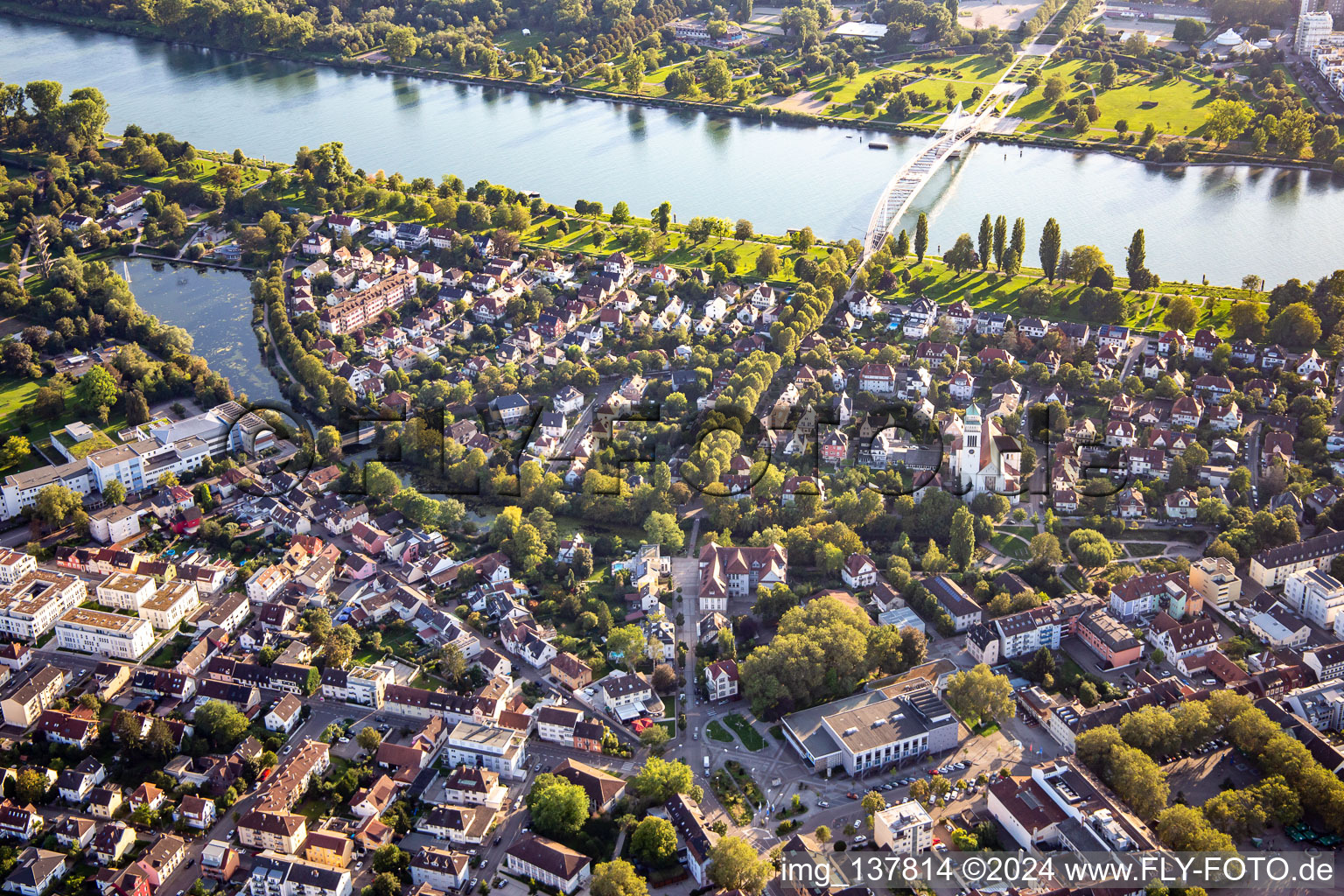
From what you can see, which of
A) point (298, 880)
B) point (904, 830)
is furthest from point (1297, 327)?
point (298, 880)

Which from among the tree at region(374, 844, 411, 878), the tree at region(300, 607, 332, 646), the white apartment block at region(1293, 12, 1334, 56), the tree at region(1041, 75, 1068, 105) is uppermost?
the white apartment block at region(1293, 12, 1334, 56)

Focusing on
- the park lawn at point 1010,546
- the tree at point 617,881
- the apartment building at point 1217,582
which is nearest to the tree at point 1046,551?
the park lawn at point 1010,546

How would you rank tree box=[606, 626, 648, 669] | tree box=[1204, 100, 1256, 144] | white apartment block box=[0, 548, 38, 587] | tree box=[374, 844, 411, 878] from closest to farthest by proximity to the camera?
tree box=[374, 844, 411, 878], tree box=[606, 626, 648, 669], white apartment block box=[0, 548, 38, 587], tree box=[1204, 100, 1256, 144]

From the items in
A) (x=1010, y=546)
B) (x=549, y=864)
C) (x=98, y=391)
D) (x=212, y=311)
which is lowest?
(x=549, y=864)

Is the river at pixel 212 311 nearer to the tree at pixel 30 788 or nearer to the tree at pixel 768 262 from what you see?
the tree at pixel 30 788

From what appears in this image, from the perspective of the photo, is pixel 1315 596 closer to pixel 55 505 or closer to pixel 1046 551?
pixel 1046 551

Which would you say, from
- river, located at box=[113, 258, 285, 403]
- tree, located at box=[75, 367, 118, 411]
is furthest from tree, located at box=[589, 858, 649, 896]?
tree, located at box=[75, 367, 118, 411]

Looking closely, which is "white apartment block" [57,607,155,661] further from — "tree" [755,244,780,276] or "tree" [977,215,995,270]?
"tree" [977,215,995,270]

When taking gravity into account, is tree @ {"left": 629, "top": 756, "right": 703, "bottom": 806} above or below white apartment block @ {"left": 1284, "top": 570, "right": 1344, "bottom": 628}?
below

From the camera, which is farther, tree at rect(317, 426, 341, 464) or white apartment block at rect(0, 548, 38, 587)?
tree at rect(317, 426, 341, 464)
